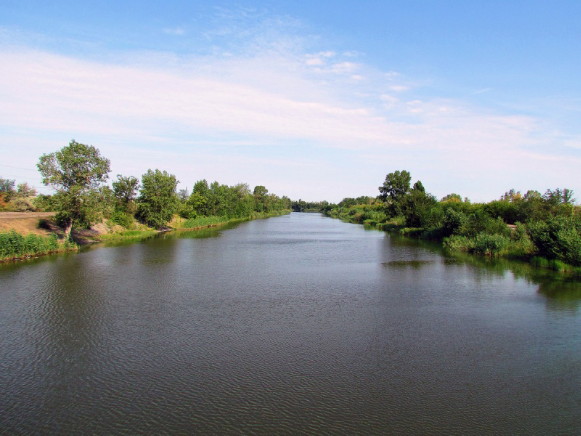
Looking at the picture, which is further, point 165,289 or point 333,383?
point 165,289

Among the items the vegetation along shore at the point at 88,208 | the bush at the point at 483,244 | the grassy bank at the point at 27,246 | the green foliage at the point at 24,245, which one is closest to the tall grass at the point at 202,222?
the vegetation along shore at the point at 88,208

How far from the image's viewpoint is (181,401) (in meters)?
8.12

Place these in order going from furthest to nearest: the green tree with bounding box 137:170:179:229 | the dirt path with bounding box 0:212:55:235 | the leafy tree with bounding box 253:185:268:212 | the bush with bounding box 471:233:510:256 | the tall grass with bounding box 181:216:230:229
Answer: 1. the leafy tree with bounding box 253:185:268:212
2. the tall grass with bounding box 181:216:230:229
3. the green tree with bounding box 137:170:179:229
4. the dirt path with bounding box 0:212:55:235
5. the bush with bounding box 471:233:510:256

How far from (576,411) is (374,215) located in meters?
76.0

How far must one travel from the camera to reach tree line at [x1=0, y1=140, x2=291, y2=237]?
29.3m

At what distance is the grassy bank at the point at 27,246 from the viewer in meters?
24.3

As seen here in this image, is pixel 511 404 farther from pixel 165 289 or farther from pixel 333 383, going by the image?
pixel 165 289

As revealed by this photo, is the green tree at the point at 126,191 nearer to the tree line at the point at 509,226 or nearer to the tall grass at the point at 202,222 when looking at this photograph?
the tall grass at the point at 202,222

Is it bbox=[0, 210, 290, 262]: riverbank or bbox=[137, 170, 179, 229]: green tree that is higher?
bbox=[137, 170, 179, 229]: green tree

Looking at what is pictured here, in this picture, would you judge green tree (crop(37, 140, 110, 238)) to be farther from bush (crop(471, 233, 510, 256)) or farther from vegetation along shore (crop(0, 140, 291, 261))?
bush (crop(471, 233, 510, 256))

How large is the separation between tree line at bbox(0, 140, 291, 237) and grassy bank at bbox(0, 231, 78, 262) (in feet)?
7.51

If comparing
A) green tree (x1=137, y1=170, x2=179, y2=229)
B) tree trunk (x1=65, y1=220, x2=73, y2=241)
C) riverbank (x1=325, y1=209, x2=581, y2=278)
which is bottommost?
riverbank (x1=325, y1=209, x2=581, y2=278)

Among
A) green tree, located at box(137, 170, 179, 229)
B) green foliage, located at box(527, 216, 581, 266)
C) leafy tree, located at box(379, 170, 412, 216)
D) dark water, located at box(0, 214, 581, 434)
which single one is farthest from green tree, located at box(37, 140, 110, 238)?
leafy tree, located at box(379, 170, 412, 216)

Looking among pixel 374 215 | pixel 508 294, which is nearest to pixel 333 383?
pixel 508 294
